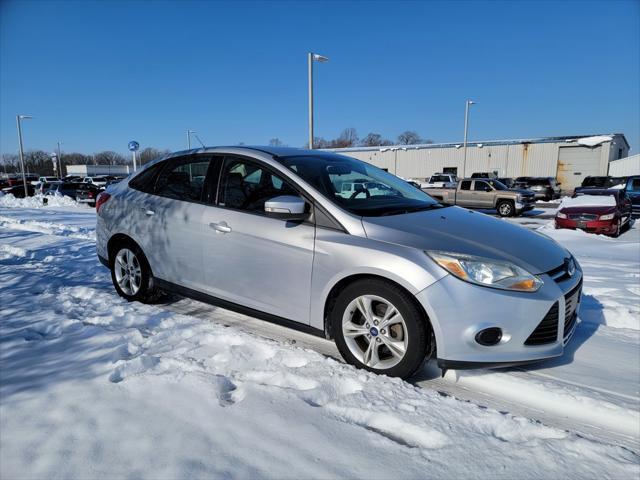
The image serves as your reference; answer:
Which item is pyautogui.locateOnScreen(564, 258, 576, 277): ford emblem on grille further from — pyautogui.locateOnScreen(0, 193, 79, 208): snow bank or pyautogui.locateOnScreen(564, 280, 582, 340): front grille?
pyautogui.locateOnScreen(0, 193, 79, 208): snow bank

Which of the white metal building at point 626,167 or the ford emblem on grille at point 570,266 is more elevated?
the white metal building at point 626,167

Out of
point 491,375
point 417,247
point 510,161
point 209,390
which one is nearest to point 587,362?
point 491,375

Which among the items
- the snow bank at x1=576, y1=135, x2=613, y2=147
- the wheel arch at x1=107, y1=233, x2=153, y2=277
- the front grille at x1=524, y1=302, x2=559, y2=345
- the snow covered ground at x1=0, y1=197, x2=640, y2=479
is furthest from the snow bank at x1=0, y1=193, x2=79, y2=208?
the snow bank at x1=576, y1=135, x2=613, y2=147

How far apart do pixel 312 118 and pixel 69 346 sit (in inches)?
525

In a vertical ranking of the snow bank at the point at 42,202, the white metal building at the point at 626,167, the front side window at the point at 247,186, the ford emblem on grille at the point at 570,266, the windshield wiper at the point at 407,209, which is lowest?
the snow bank at the point at 42,202

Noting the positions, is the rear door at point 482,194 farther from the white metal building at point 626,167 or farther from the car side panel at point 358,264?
the white metal building at point 626,167

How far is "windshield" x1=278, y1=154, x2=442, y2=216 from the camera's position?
3318mm

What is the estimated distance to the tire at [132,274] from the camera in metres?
4.41

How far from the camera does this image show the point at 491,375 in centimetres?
306

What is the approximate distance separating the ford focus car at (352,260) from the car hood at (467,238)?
1 centimetres

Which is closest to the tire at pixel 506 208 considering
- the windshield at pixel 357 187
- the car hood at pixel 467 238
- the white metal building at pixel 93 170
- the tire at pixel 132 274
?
the windshield at pixel 357 187

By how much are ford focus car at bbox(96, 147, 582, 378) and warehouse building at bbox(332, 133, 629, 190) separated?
36656 mm

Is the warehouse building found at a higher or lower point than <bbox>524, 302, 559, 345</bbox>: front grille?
higher

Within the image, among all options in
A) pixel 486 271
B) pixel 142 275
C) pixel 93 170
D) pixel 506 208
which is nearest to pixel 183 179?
pixel 142 275
